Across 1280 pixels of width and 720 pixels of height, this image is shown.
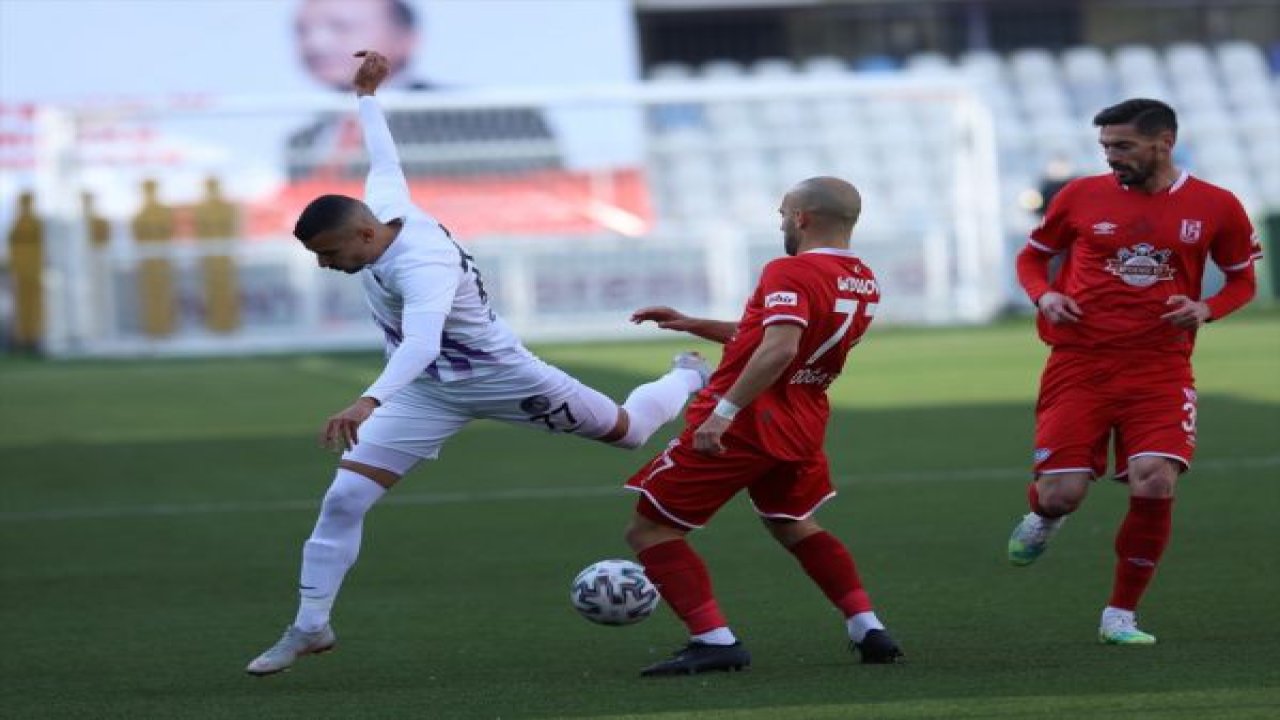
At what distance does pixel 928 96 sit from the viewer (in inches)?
1537

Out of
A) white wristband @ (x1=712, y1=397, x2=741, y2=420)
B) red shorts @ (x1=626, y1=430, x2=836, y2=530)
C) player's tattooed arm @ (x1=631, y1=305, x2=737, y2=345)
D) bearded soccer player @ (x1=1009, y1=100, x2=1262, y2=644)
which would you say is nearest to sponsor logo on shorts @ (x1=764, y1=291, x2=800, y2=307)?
white wristband @ (x1=712, y1=397, x2=741, y2=420)

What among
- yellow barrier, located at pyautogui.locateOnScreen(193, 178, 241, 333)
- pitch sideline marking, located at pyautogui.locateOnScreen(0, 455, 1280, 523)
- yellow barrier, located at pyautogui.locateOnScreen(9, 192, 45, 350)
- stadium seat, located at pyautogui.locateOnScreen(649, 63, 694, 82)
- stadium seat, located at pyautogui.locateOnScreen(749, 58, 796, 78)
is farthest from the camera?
Answer: stadium seat, located at pyautogui.locateOnScreen(649, 63, 694, 82)

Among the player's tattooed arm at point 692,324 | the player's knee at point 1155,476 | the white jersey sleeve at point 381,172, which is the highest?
the white jersey sleeve at point 381,172

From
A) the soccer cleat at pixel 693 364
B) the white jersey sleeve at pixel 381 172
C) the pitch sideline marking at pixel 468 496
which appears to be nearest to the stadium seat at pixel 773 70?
the pitch sideline marking at pixel 468 496

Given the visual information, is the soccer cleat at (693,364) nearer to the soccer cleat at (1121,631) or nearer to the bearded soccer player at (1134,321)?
the bearded soccer player at (1134,321)

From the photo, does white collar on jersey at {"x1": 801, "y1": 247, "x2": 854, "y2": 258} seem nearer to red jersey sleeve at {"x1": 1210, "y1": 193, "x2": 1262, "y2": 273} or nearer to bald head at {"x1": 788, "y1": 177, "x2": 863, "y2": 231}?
bald head at {"x1": 788, "y1": 177, "x2": 863, "y2": 231}

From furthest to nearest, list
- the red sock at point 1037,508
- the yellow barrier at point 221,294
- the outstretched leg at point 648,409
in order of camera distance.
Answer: the yellow barrier at point 221,294
the outstretched leg at point 648,409
the red sock at point 1037,508

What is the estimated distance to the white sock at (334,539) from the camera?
289 inches

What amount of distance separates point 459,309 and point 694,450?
3.52 feet

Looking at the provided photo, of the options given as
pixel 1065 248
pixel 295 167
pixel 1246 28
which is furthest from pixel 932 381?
pixel 1246 28

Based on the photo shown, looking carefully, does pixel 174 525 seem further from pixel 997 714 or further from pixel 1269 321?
pixel 1269 321

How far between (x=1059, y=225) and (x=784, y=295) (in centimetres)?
164

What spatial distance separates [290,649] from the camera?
7168 millimetres

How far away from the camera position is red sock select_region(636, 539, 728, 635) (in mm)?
7129
